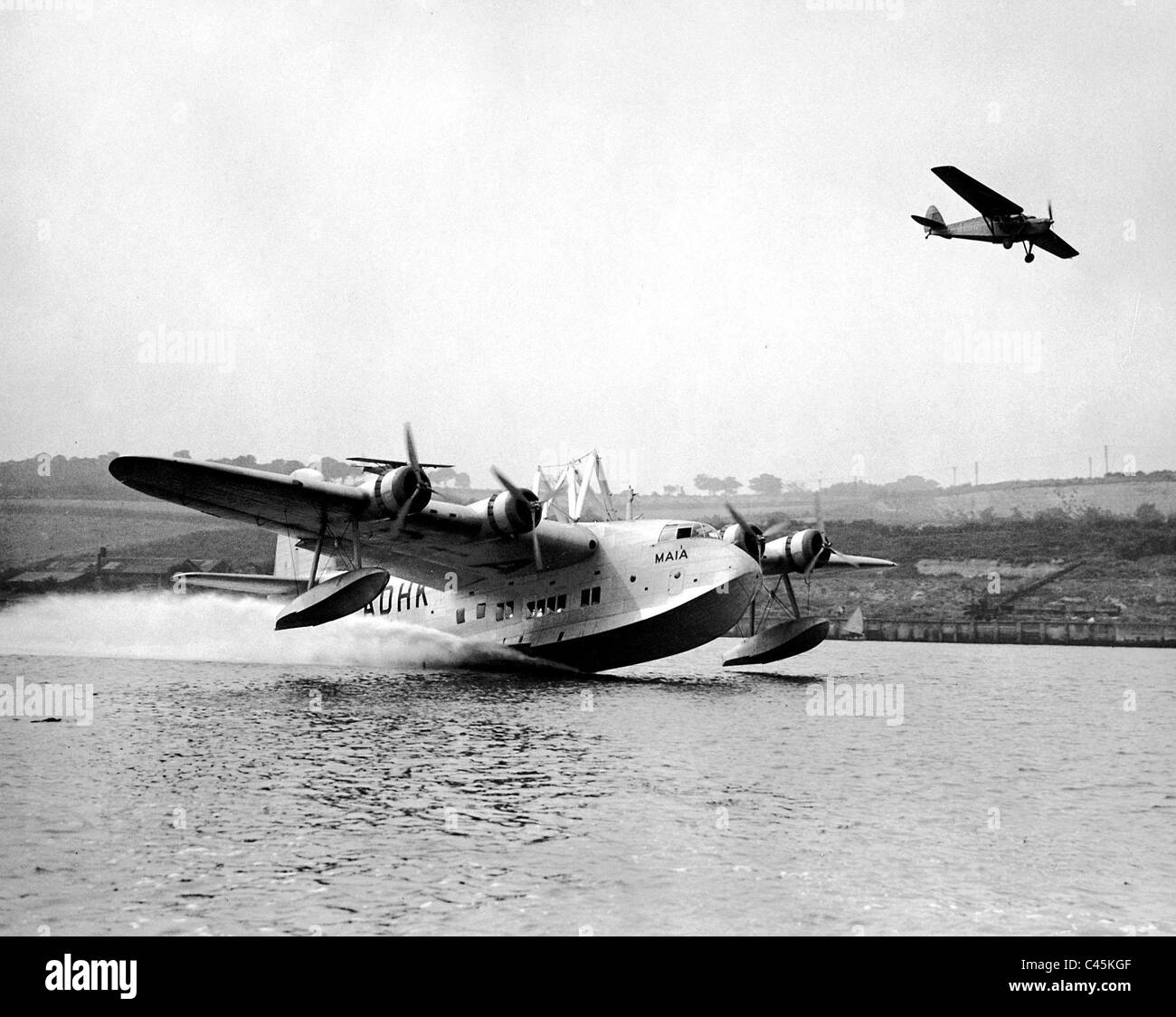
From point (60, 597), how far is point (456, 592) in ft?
101

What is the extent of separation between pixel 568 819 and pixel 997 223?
27.4m

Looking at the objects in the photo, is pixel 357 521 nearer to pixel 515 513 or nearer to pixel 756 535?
pixel 515 513

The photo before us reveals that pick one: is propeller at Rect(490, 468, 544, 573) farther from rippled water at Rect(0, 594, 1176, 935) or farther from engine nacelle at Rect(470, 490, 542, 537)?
rippled water at Rect(0, 594, 1176, 935)

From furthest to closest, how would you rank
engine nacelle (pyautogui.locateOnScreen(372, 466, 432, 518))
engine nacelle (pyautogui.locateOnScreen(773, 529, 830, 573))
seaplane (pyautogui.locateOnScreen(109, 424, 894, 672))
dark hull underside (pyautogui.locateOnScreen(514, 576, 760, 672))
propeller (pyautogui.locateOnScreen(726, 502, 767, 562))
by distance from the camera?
engine nacelle (pyautogui.locateOnScreen(773, 529, 830, 573)) → propeller (pyautogui.locateOnScreen(726, 502, 767, 562)) → dark hull underside (pyautogui.locateOnScreen(514, 576, 760, 672)) → engine nacelle (pyautogui.locateOnScreen(372, 466, 432, 518)) → seaplane (pyautogui.locateOnScreen(109, 424, 894, 672))

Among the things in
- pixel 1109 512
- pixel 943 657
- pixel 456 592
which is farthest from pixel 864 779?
pixel 1109 512

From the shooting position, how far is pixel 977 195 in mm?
31000

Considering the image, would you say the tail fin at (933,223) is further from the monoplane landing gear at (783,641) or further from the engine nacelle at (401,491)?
the engine nacelle at (401,491)

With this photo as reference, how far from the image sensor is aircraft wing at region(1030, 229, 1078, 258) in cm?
3253

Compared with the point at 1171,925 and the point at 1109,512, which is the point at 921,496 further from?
the point at 1171,925

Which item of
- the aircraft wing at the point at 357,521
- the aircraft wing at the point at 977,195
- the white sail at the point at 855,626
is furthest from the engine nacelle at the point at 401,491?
the white sail at the point at 855,626

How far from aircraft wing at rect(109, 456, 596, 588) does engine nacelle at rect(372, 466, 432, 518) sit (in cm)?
42

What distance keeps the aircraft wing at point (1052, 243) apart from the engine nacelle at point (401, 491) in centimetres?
2113

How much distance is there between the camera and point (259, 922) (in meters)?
7.96

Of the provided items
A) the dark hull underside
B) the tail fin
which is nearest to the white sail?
the tail fin
